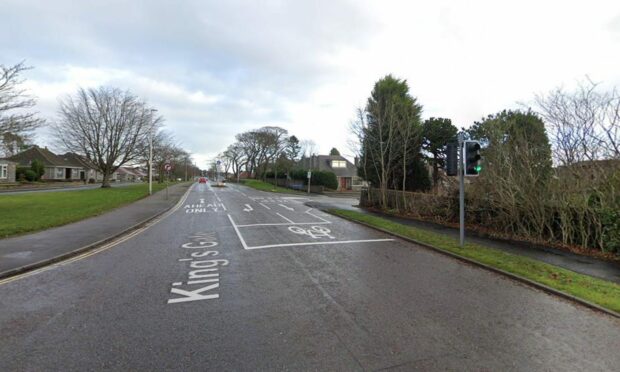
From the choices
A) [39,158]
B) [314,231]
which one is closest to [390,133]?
[314,231]

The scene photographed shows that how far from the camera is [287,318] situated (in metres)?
4.50

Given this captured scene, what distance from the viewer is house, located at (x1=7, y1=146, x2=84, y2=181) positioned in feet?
197

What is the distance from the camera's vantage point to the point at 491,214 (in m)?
13.4

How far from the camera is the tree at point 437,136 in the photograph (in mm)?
25531

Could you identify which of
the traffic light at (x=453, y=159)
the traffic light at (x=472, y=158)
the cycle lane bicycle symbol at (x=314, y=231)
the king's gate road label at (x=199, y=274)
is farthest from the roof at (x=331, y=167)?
the king's gate road label at (x=199, y=274)

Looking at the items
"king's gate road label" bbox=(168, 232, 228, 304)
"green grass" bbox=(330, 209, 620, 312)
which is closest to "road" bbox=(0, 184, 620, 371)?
"king's gate road label" bbox=(168, 232, 228, 304)

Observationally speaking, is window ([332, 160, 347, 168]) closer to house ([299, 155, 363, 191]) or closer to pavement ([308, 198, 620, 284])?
house ([299, 155, 363, 191])

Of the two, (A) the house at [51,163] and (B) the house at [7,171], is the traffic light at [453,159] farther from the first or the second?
(A) the house at [51,163]

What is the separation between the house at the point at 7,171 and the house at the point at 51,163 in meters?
8.52

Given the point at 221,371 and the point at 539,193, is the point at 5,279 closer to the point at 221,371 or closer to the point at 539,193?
the point at 221,371

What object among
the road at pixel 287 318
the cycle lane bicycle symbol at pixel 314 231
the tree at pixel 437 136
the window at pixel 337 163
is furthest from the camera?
the window at pixel 337 163

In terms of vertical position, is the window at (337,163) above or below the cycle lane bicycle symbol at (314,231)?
above

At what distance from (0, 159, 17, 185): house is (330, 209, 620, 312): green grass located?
59.0 metres

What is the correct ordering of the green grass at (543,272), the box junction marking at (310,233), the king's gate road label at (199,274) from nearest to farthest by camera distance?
the king's gate road label at (199,274), the green grass at (543,272), the box junction marking at (310,233)
